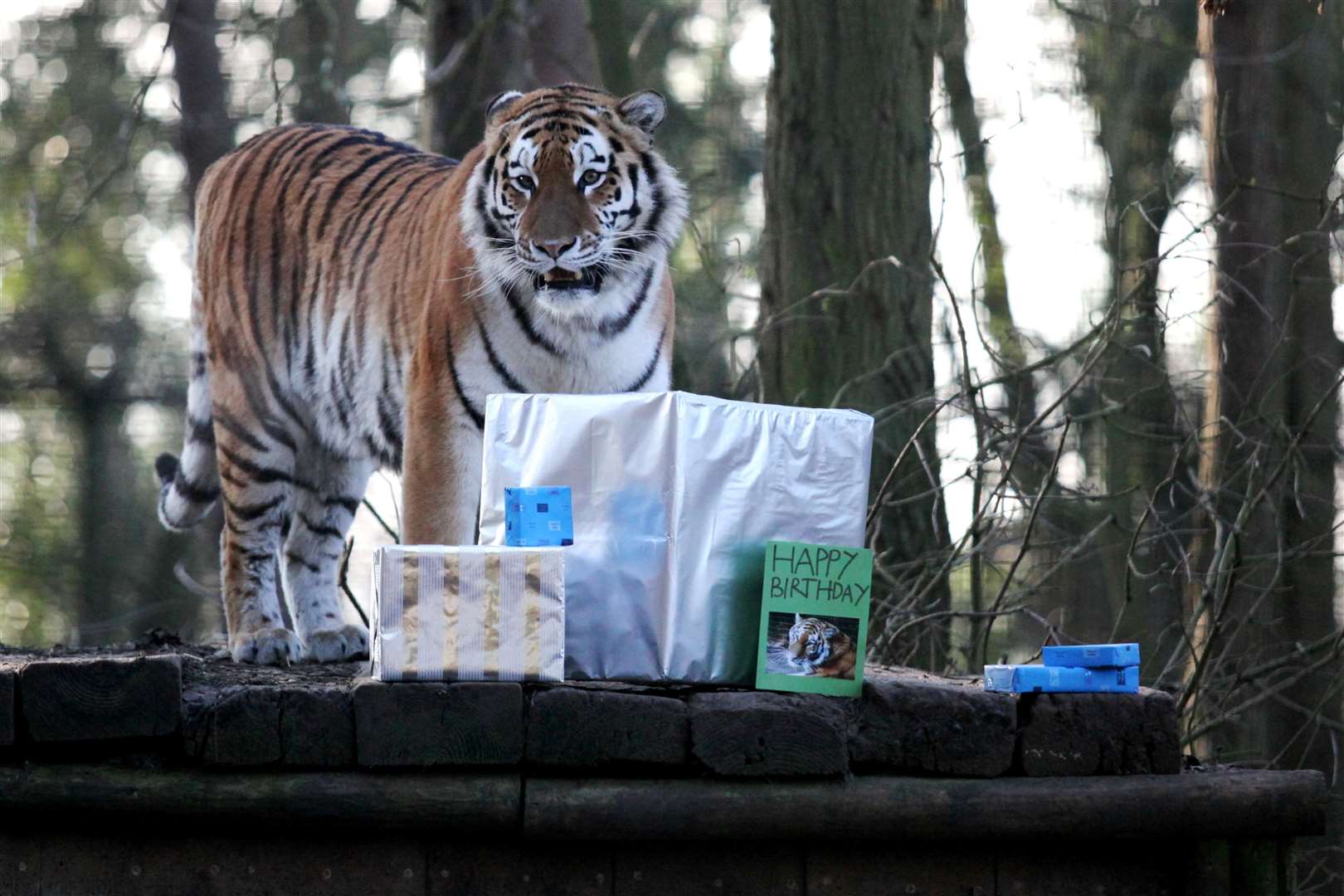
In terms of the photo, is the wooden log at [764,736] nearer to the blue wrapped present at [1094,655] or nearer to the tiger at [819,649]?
the tiger at [819,649]

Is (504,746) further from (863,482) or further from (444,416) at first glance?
(444,416)

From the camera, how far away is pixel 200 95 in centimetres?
910

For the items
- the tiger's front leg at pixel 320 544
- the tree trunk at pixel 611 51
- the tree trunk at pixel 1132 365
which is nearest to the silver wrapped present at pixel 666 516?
the tiger's front leg at pixel 320 544

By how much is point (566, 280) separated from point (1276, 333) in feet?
9.88

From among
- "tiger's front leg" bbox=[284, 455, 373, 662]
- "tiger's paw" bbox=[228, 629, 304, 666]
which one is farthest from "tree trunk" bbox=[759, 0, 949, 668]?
"tiger's paw" bbox=[228, 629, 304, 666]

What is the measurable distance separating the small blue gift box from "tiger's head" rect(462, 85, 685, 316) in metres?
1.08

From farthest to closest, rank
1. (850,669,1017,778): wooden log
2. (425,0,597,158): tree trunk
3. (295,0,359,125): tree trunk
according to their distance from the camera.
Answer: (425,0,597,158): tree trunk, (295,0,359,125): tree trunk, (850,669,1017,778): wooden log

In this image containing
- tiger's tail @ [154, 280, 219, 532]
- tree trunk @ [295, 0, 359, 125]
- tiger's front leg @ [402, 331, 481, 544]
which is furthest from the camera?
tree trunk @ [295, 0, 359, 125]

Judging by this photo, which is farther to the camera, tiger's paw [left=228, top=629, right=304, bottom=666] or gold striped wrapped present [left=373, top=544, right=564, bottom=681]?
tiger's paw [left=228, top=629, right=304, bottom=666]

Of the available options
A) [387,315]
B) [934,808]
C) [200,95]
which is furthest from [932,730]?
[200,95]

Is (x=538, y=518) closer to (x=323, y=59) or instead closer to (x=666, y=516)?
(x=666, y=516)

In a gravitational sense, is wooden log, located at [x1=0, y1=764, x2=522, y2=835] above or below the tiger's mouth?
below

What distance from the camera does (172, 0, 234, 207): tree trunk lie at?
839 cm

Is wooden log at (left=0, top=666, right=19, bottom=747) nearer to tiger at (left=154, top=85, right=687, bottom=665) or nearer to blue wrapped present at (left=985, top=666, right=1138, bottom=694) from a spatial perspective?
tiger at (left=154, top=85, right=687, bottom=665)
